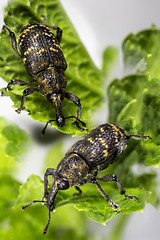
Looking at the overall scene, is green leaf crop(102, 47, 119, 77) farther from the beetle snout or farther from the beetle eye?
the beetle eye

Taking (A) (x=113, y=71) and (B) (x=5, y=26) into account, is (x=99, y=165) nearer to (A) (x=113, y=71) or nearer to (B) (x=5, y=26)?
(B) (x=5, y=26)

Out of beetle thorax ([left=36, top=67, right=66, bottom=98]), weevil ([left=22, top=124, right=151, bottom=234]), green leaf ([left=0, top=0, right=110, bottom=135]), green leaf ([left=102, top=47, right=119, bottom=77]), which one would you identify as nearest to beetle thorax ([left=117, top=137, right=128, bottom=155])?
weevil ([left=22, top=124, right=151, bottom=234])

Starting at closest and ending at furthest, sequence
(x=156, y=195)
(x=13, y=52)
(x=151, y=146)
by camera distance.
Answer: (x=151, y=146) < (x=156, y=195) < (x=13, y=52)

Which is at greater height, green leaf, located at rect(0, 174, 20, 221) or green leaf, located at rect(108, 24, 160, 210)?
green leaf, located at rect(108, 24, 160, 210)

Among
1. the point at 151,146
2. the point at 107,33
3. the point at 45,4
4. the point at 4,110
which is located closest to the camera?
the point at 151,146

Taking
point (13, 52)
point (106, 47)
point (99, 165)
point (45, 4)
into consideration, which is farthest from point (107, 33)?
point (99, 165)

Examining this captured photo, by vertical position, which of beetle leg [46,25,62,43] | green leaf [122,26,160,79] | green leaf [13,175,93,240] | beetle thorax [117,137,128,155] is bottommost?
green leaf [13,175,93,240]

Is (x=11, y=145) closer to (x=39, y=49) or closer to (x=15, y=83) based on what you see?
(x=15, y=83)
